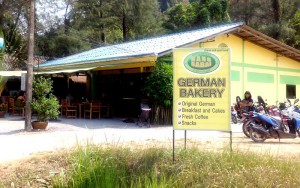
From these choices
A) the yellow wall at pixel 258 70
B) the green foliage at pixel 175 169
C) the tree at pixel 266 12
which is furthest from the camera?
the tree at pixel 266 12

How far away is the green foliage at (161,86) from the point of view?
42.8ft

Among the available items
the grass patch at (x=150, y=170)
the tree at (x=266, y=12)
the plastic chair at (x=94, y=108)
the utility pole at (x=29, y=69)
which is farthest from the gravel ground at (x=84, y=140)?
the tree at (x=266, y=12)

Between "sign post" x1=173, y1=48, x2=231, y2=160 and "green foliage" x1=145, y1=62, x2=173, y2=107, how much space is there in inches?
268

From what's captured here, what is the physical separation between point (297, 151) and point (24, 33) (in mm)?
20354

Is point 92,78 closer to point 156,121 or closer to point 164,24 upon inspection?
point 156,121

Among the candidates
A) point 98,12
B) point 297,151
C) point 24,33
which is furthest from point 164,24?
point 297,151

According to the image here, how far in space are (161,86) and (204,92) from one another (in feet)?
23.0

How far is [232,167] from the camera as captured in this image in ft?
17.5

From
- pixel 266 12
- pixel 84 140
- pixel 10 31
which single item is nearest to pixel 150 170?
pixel 84 140

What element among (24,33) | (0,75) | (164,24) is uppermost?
(164,24)

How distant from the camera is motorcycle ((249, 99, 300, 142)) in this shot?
8922mm

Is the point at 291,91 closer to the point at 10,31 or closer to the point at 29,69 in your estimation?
the point at 29,69

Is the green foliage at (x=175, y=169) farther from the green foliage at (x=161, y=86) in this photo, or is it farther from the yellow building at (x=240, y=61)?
the yellow building at (x=240, y=61)

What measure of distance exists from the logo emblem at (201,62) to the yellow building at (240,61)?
769cm
